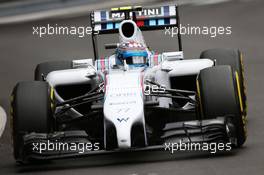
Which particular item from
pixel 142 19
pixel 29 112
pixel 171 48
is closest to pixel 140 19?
pixel 142 19

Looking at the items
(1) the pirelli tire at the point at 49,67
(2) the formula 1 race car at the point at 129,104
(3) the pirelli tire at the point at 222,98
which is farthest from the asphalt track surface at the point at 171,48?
(1) the pirelli tire at the point at 49,67

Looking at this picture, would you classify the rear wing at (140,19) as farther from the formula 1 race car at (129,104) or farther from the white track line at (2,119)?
the white track line at (2,119)

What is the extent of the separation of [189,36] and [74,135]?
36.9 feet

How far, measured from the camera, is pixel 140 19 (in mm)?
16562

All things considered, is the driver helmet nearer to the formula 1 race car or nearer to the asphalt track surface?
the formula 1 race car

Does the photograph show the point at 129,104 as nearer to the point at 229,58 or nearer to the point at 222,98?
the point at 222,98

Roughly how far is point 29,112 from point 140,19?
3.56 m

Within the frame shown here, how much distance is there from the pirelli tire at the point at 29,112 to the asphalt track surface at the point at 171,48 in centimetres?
45

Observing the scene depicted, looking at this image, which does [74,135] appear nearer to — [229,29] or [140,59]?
[140,59]

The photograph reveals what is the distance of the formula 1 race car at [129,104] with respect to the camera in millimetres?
13203

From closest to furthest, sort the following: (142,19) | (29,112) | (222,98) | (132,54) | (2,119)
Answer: (222,98) → (29,112) → (132,54) → (142,19) → (2,119)

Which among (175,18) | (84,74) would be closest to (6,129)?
(84,74)

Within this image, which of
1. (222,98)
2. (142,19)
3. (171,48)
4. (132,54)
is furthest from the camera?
(171,48)

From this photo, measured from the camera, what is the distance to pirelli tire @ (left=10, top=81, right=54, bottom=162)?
44.6ft
